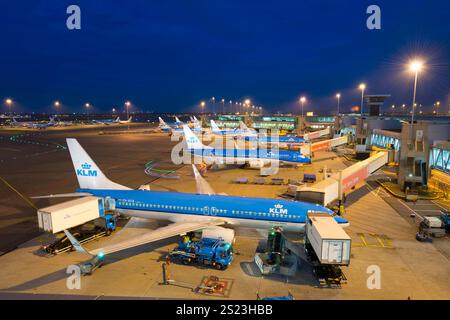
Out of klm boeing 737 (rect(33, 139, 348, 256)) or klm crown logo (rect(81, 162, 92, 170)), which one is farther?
Result: klm crown logo (rect(81, 162, 92, 170))

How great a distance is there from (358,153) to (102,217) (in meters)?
60.9

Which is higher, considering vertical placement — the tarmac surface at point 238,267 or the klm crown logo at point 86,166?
the klm crown logo at point 86,166

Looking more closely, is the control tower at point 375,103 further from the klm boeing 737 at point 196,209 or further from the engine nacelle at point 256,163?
the klm boeing 737 at point 196,209

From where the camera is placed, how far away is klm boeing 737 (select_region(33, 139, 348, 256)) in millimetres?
25000

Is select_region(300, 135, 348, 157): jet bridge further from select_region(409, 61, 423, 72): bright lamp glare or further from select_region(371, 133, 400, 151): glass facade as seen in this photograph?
select_region(409, 61, 423, 72): bright lamp glare

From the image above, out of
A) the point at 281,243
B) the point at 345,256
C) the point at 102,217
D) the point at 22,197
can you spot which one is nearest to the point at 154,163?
the point at 22,197

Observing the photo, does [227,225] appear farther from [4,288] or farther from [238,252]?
[4,288]

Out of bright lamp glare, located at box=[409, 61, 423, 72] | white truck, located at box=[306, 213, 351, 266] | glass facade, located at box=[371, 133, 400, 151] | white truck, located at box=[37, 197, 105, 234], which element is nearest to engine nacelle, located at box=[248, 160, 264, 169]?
glass facade, located at box=[371, 133, 400, 151]

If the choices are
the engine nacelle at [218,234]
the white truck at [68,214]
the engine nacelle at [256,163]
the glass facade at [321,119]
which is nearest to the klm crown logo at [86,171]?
the white truck at [68,214]

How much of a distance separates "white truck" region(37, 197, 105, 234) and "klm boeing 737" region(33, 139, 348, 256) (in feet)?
5.26

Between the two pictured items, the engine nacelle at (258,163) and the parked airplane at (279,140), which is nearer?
the engine nacelle at (258,163)

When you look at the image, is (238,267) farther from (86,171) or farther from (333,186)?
(86,171)

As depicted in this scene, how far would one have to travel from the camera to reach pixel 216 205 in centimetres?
2609

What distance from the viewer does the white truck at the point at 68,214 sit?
2248 cm
